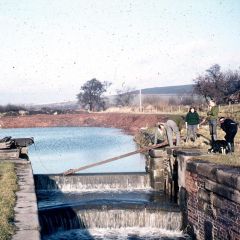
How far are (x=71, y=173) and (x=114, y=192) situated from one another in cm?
241

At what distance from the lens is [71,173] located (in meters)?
18.8

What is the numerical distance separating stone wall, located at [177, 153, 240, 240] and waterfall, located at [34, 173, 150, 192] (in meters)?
4.08

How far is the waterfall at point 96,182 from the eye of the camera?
18266mm

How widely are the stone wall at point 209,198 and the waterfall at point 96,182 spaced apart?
4.08 metres

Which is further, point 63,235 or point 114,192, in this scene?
point 114,192

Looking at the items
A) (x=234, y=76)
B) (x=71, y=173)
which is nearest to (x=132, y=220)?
(x=71, y=173)

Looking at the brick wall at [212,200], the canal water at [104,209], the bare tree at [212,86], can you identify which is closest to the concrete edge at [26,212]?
the canal water at [104,209]

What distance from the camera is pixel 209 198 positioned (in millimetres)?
11688

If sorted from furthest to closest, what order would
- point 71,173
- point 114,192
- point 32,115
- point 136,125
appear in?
point 32,115 → point 136,125 → point 71,173 → point 114,192

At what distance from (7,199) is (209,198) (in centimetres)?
552

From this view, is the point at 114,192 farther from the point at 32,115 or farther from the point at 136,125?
the point at 32,115

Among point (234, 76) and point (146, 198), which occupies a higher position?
point (234, 76)

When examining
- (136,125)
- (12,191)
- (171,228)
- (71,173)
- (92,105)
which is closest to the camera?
(12,191)

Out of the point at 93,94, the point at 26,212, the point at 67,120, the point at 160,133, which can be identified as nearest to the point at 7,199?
the point at 26,212
